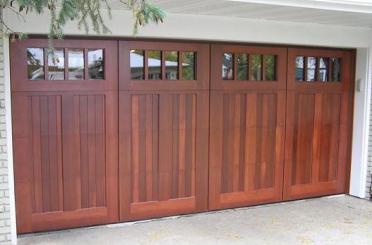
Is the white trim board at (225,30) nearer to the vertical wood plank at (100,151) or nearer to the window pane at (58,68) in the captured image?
the window pane at (58,68)

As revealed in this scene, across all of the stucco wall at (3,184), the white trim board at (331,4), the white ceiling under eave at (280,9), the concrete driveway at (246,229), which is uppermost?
the white trim board at (331,4)

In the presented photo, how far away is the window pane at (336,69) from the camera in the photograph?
19.9ft

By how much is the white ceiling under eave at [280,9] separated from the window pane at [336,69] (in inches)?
35.8

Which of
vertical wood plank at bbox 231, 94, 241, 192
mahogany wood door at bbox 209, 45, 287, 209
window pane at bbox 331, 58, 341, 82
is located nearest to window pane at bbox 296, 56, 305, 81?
mahogany wood door at bbox 209, 45, 287, 209

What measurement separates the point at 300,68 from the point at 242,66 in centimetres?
86

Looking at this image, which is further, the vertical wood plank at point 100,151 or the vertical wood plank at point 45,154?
the vertical wood plank at point 100,151

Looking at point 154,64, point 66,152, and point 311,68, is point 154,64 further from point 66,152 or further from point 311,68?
point 311,68

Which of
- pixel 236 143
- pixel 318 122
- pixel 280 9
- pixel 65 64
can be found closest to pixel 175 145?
pixel 236 143

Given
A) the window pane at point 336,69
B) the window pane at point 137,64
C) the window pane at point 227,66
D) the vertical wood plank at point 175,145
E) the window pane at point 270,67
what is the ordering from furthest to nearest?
the window pane at point 336,69
the window pane at point 270,67
the window pane at point 227,66
the vertical wood plank at point 175,145
the window pane at point 137,64

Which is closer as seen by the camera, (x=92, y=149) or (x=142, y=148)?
(x=92, y=149)

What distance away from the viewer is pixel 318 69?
5.95m

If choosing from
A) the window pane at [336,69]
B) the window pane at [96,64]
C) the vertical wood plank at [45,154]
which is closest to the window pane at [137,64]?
the window pane at [96,64]

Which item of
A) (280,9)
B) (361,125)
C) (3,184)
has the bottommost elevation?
(3,184)

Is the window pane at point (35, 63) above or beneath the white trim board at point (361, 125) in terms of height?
above
